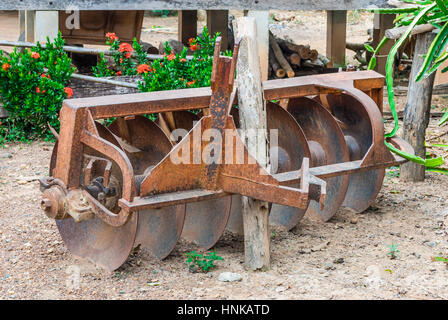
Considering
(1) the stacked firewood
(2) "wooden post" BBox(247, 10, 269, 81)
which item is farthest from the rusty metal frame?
(1) the stacked firewood

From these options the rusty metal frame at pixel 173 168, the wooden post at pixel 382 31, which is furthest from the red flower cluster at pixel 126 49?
the wooden post at pixel 382 31

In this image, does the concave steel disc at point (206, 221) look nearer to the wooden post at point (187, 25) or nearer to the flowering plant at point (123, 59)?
the flowering plant at point (123, 59)

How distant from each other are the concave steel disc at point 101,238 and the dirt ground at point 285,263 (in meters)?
0.07

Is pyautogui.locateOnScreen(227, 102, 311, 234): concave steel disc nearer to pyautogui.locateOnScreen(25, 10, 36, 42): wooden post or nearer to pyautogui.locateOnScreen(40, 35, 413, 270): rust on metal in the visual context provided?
pyautogui.locateOnScreen(40, 35, 413, 270): rust on metal

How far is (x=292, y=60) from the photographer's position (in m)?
10.1

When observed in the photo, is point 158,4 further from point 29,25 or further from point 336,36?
point 336,36

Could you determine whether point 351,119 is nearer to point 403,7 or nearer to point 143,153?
point 403,7

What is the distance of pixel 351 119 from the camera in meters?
4.99

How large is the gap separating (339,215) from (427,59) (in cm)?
136

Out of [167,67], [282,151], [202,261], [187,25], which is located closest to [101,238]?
[202,261]

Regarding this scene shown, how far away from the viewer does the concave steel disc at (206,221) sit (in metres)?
4.24

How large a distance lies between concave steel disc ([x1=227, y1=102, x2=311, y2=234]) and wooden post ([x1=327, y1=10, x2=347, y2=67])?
5.97 meters

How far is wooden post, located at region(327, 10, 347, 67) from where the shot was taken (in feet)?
33.5

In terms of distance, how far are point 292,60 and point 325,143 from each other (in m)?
5.42
